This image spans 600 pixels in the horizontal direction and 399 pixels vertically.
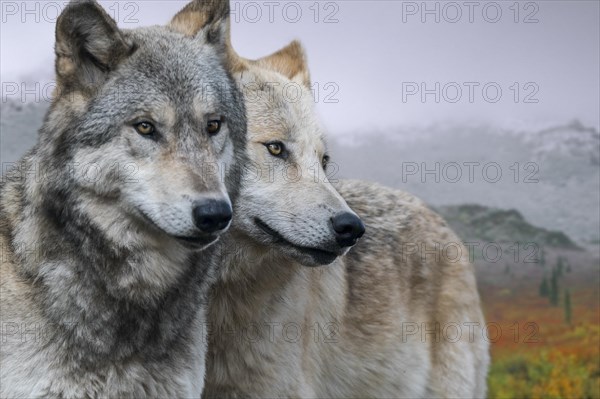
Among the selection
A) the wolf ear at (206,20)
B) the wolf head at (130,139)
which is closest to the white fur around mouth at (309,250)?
the wolf head at (130,139)

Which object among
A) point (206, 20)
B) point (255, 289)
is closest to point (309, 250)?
point (255, 289)

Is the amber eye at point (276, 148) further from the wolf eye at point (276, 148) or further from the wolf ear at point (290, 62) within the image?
the wolf ear at point (290, 62)

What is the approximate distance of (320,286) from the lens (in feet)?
22.1

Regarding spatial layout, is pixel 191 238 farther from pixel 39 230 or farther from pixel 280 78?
pixel 280 78

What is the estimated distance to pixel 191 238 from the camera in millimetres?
4352

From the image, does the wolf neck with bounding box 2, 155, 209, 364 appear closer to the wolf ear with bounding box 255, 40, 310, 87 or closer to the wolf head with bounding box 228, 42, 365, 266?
the wolf head with bounding box 228, 42, 365, 266

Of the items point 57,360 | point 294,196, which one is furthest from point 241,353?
point 57,360

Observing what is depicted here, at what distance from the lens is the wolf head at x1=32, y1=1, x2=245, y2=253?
4.33 m

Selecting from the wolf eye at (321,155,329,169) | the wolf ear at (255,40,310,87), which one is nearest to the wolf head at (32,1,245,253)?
the wolf eye at (321,155,329,169)

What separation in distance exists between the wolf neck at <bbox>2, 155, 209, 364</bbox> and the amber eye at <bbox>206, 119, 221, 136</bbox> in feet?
2.35

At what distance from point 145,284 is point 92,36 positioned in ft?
4.45

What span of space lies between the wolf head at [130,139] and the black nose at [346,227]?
1.04m

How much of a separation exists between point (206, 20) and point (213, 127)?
41.0 inches

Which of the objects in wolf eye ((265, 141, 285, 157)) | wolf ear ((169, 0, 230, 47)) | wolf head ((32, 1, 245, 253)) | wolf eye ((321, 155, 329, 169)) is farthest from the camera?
wolf eye ((321, 155, 329, 169))
